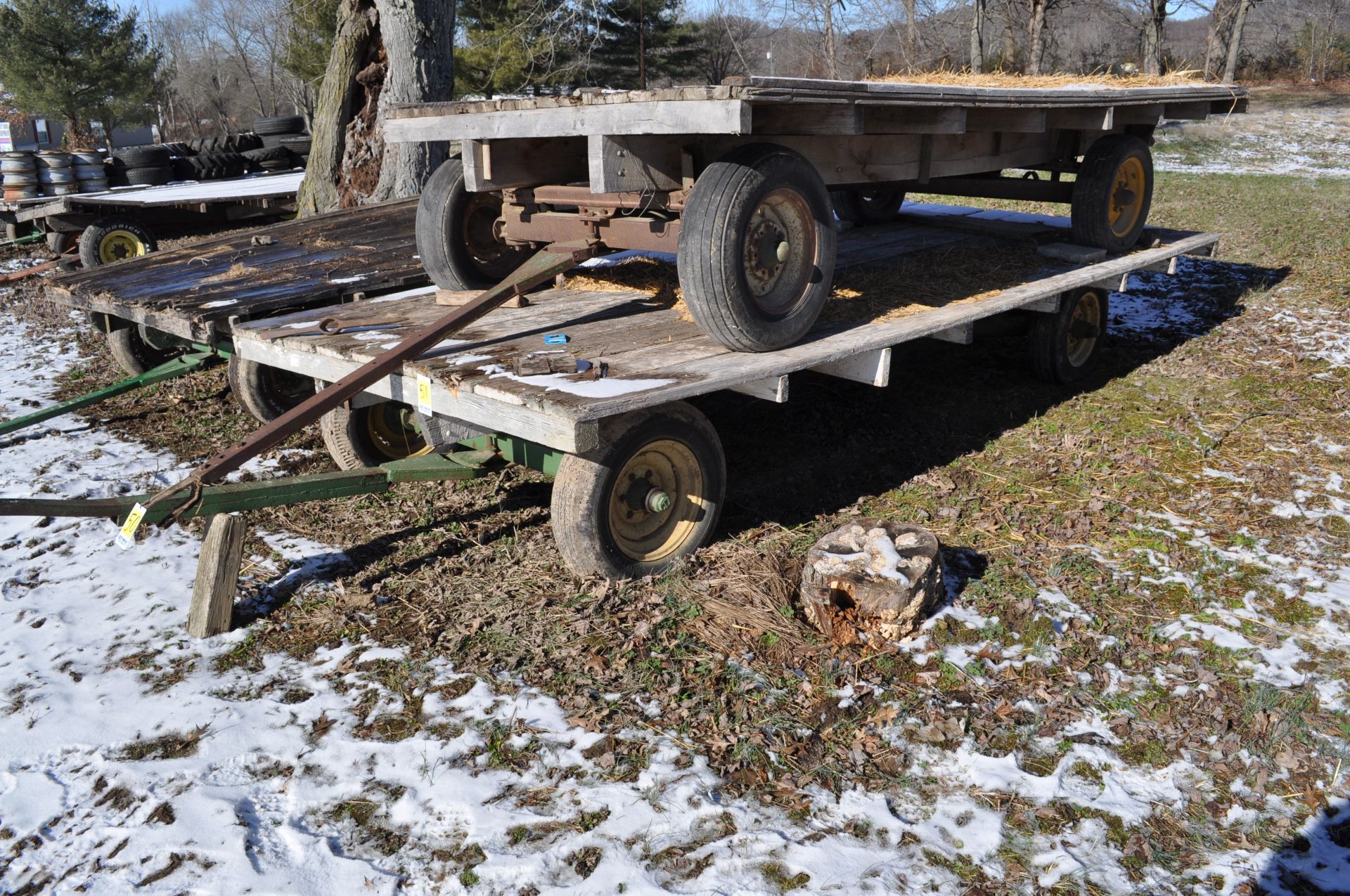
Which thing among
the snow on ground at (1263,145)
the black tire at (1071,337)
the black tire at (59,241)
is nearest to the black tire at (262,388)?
the black tire at (1071,337)

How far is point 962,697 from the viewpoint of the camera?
11.8 feet

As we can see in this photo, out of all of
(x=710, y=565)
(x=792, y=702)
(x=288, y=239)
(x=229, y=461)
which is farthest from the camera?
(x=288, y=239)

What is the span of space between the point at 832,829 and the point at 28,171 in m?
16.3

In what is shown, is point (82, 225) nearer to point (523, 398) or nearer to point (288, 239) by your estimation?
point (288, 239)

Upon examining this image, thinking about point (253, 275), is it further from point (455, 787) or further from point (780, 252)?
point (455, 787)

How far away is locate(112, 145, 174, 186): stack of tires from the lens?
50.3 feet

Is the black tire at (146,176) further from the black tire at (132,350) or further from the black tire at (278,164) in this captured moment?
the black tire at (132,350)

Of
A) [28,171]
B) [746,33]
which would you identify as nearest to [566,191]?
[28,171]

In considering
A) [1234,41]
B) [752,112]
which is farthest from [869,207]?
[1234,41]

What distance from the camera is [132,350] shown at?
7270 mm

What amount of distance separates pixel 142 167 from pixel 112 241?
199 inches

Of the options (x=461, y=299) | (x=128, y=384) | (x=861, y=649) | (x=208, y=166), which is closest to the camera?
(x=861, y=649)

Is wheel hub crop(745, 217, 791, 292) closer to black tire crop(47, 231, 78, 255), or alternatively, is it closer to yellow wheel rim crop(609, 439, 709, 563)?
yellow wheel rim crop(609, 439, 709, 563)

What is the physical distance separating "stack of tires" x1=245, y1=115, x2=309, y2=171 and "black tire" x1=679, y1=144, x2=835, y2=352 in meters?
14.8
